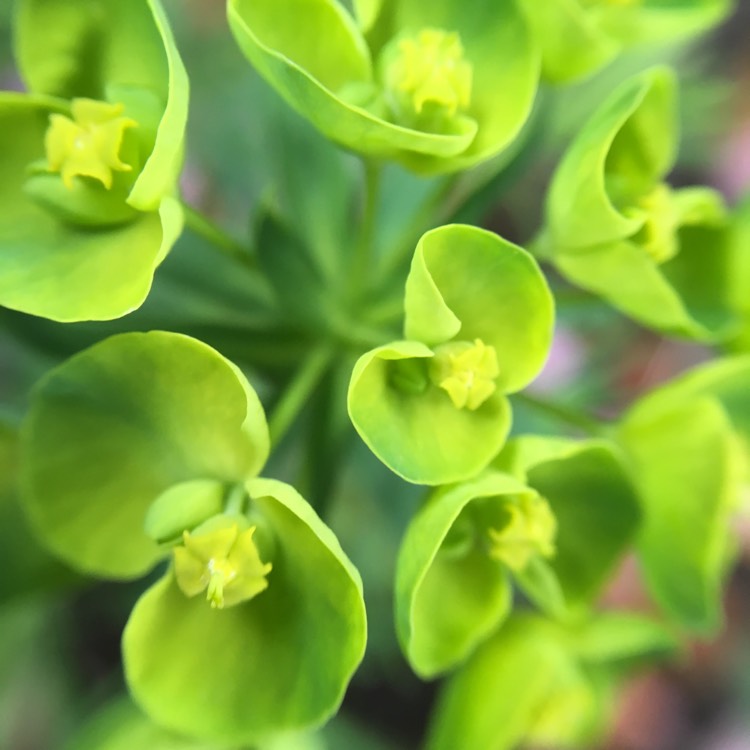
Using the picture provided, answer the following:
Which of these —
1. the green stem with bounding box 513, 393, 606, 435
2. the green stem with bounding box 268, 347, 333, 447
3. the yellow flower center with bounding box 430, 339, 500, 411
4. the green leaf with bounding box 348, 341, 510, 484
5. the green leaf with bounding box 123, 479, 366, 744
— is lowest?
the green leaf with bounding box 123, 479, 366, 744

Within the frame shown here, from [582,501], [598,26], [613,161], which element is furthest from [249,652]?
[598,26]

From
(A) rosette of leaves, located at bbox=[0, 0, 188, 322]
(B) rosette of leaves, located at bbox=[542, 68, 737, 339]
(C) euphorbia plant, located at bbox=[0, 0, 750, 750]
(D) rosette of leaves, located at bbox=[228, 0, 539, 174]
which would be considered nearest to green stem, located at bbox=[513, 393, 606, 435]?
(C) euphorbia plant, located at bbox=[0, 0, 750, 750]

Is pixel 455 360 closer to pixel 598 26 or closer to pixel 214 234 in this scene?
pixel 214 234

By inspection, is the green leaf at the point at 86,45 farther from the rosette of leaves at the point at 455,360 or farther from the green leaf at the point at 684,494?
the green leaf at the point at 684,494

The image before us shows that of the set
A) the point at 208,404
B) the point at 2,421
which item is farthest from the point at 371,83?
the point at 2,421

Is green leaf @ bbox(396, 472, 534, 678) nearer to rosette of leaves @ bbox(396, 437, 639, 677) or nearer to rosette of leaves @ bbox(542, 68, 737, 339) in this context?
rosette of leaves @ bbox(396, 437, 639, 677)

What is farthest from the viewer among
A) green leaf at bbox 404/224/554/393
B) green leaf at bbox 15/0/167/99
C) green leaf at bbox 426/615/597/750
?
green leaf at bbox 426/615/597/750
